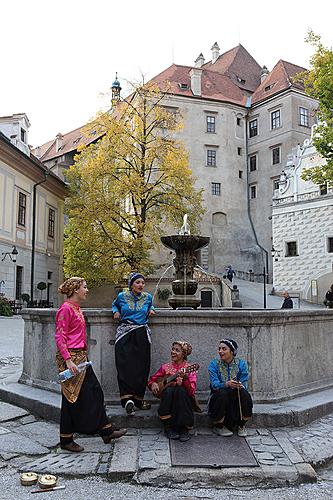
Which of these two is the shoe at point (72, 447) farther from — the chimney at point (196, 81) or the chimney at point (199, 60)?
the chimney at point (199, 60)

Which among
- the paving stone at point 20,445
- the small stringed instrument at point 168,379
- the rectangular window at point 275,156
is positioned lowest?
the paving stone at point 20,445

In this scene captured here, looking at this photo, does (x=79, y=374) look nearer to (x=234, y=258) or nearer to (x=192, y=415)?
(x=192, y=415)

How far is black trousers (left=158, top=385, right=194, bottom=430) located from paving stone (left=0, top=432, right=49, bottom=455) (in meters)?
1.25

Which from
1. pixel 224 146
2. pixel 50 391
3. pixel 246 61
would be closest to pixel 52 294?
pixel 224 146

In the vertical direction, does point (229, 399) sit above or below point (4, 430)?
above

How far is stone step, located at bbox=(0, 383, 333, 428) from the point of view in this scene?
563 cm

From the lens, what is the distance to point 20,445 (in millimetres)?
5156

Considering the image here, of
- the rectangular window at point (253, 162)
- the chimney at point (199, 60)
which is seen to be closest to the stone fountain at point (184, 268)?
the rectangular window at point (253, 162)

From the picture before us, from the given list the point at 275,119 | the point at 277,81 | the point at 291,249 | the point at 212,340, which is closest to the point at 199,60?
the point at 277,81

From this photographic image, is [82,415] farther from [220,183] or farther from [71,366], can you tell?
[220,183]

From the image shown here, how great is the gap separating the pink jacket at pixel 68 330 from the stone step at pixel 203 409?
1.17 m

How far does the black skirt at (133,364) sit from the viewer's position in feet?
18.8

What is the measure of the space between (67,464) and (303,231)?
1258 inches

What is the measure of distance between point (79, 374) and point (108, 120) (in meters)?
25.4
